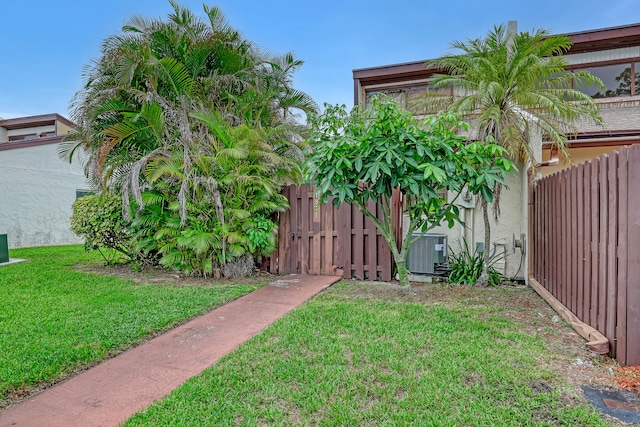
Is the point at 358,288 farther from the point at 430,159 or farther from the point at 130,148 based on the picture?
the point at 130,148

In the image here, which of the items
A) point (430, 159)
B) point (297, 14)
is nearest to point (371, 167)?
point (430, 159)

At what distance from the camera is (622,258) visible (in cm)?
287

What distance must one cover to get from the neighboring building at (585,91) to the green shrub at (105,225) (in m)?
6.44

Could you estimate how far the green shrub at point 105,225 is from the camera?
729 centimetres

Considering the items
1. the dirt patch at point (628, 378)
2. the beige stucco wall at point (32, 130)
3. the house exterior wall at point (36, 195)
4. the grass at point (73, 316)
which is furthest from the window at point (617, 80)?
the beige stucco wall at point (32, 130)

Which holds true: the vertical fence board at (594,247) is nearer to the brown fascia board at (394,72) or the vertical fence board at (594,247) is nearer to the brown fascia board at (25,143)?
the brown fascia board at (394,72)

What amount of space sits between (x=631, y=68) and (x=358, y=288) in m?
10.4

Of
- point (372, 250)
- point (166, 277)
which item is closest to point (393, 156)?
point (372, 250)

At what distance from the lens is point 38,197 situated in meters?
12.6

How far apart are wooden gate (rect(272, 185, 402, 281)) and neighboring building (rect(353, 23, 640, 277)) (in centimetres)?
146

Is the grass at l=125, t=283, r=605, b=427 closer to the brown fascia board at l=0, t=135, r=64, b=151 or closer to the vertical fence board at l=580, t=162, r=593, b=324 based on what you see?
the vertical fence board at l=580, t=162, r=593, b=324

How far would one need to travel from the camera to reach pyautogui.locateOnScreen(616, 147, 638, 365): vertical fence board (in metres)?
2.84

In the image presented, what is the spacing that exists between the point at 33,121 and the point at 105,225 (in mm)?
14677

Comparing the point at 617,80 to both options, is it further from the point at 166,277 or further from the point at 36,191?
the point at 36,191
